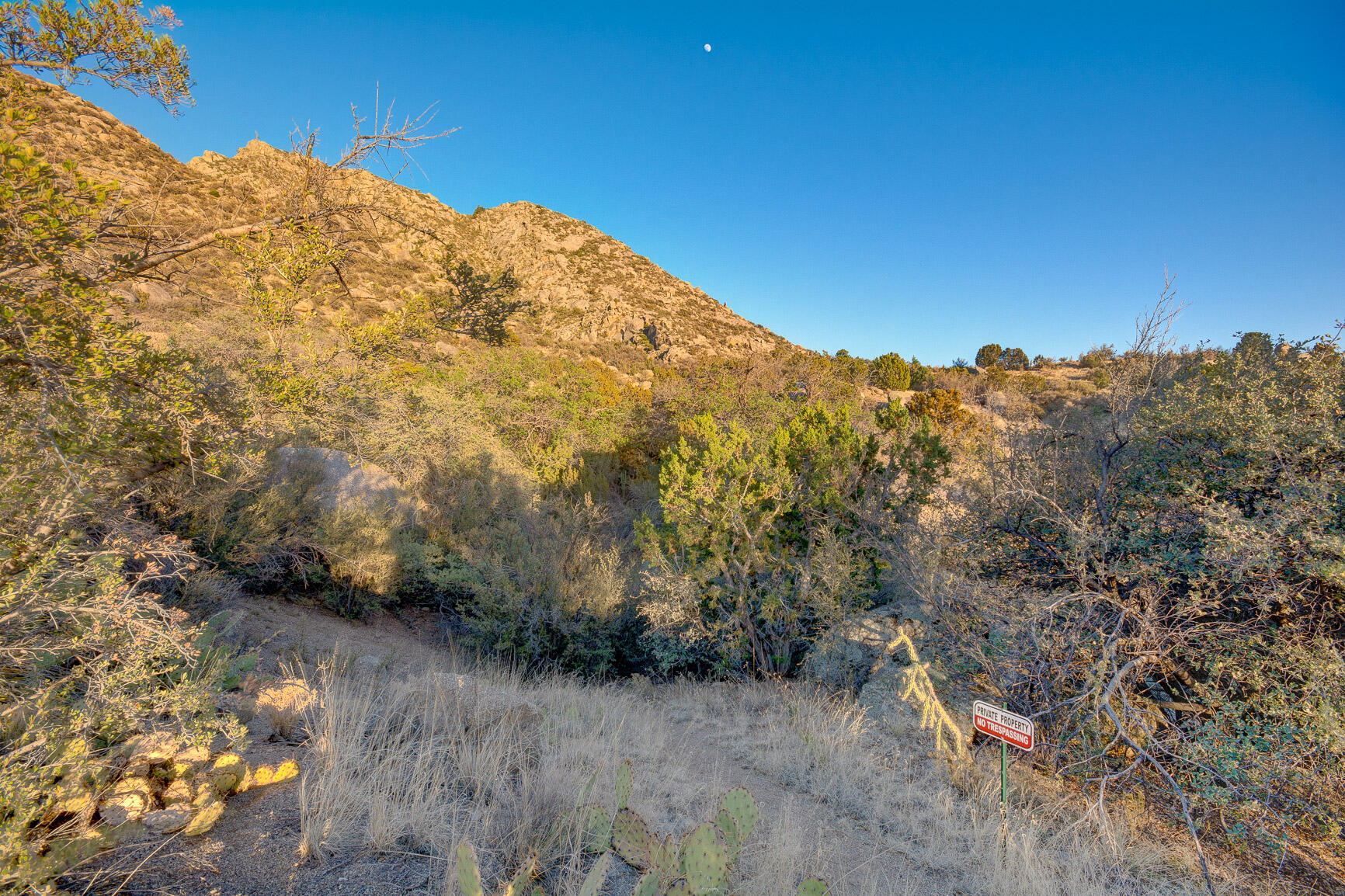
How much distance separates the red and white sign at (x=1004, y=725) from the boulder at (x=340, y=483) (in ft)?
26.8

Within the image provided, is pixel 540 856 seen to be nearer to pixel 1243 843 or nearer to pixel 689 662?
pixel 1243 843

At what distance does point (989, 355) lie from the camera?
1288 inches

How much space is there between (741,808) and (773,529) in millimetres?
5925

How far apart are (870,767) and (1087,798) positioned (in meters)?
1.68

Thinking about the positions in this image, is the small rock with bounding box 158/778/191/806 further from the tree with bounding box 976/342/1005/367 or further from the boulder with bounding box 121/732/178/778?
the tree with bounding box 976/342/1005/367

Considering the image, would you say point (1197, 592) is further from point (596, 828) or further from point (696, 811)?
point (596, 828)

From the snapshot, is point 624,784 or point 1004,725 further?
point 1004,725

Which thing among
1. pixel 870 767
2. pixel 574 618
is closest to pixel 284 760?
pixel 870 767

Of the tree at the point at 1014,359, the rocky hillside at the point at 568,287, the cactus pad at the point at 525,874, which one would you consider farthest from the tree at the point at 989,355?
the cactus pad at the point at 525,874

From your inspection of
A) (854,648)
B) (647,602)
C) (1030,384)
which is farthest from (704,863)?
(1030,384)

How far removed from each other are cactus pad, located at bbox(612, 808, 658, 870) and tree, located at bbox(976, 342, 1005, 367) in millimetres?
36456

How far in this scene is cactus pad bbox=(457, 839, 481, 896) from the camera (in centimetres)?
158

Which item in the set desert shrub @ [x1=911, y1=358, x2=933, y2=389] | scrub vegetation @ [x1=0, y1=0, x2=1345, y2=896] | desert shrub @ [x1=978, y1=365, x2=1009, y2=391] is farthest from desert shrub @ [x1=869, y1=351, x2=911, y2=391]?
scrub vegetation @ [x1=0, y1=0, x2=1345, y2=896]

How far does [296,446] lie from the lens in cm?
934
